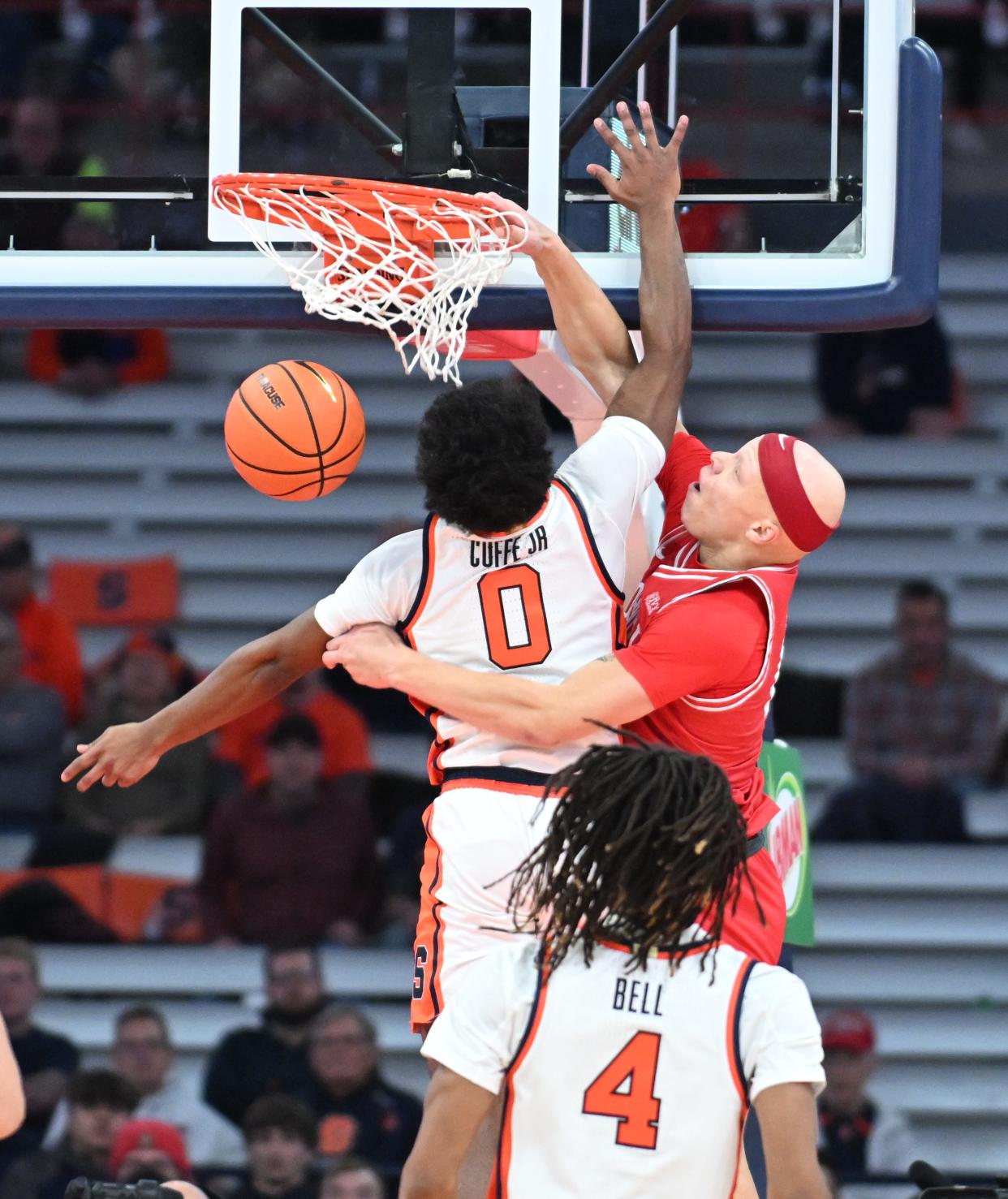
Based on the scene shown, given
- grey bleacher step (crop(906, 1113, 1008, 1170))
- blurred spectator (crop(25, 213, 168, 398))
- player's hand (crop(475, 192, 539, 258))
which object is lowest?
grey bleacher step (crop(906, 1113, 1008, 1170))

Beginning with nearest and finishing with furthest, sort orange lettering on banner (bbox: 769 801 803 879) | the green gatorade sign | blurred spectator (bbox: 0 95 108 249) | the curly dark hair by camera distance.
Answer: the curly dark hair → blurred spectator (bbox: 0 95 108 249) → orange lettering on banner (bbox: 769 801 803 879) → the green gatorade sign

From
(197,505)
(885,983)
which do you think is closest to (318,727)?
(197,505)

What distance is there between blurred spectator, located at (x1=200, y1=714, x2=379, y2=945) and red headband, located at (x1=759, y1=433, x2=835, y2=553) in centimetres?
431

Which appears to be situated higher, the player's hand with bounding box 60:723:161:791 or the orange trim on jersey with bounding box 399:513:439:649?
the orange trim on jersey with bounding box 399:513:439:649

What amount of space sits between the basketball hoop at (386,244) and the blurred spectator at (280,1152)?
3867 mm

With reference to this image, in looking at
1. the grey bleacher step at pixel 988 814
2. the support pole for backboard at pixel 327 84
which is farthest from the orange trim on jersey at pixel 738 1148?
the grey bleacher step at pixel 988 814

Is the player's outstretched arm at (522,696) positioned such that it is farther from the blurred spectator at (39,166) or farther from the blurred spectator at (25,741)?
the blurred spectator at (25,741)

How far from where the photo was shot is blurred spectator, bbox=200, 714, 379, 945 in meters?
8.01

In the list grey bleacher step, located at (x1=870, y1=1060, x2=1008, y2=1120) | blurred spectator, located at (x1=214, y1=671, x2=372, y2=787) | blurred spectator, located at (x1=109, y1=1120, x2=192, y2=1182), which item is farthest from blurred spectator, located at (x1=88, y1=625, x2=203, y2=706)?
grey bleacher step, located at (x1=870, y1=1060, x2=1008, y2=1120)

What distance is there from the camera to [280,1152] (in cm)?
707

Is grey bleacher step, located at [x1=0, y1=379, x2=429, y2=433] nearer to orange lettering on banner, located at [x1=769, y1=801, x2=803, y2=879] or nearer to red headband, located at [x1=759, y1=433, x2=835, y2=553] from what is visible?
orange lettering on banner, located at [x1=769, y1=801, x2=803, y2=879]

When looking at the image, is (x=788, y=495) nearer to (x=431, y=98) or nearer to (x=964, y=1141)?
(x=431, y=98)

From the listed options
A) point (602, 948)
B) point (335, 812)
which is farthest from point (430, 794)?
point (602, 948)

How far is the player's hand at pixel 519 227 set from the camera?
4.04 meters
